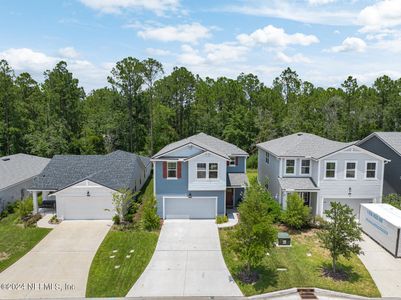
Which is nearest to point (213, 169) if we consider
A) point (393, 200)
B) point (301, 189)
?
point (301, 189)

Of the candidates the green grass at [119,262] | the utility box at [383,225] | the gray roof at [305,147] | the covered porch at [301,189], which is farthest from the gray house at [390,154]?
the green grass at [119,262]

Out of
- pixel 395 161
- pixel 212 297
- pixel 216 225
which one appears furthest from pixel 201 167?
pixel 395 161

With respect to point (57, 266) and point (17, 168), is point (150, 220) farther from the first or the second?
point (17, 168)

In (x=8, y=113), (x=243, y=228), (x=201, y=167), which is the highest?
(x=8, y=113)

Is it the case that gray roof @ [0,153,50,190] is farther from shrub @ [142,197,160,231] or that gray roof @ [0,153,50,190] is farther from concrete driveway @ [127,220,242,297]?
concrete driveway @ [127,220,242,297]

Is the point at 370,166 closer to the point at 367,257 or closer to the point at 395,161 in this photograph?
the point at 395,161
